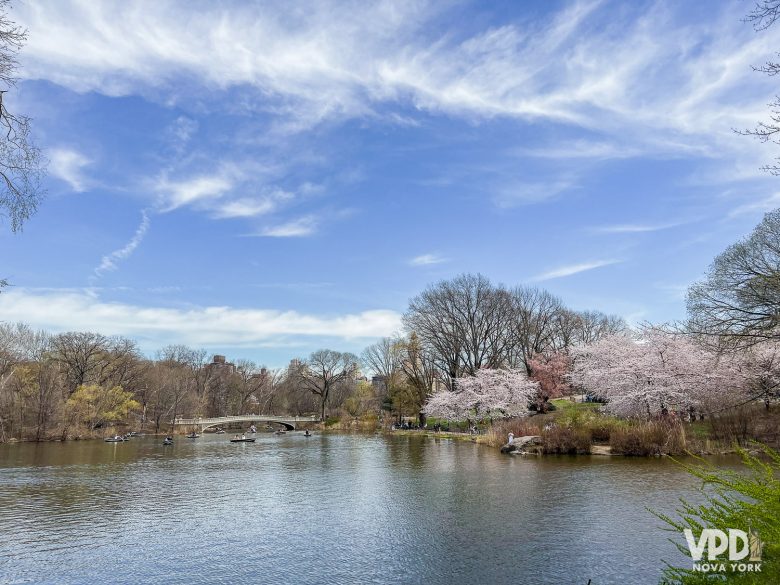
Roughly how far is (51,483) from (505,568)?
23.4 metres

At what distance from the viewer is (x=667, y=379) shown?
1423 inches

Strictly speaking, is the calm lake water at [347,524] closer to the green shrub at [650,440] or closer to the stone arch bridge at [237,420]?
the green shrub at [650,440]

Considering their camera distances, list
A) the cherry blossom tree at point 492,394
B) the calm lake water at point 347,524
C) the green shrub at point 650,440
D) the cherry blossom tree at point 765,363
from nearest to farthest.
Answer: the calm lake water at point 347,524 → the cherry blossom tree at point 765,363 → the green shrub at point 650,440 → the cherry blossom tree at point 492,394

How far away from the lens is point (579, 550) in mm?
12031

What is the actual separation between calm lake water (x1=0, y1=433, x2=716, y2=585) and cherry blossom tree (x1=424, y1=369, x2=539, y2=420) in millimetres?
24006

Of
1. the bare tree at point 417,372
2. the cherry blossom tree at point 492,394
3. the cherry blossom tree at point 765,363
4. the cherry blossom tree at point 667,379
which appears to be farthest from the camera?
the bare tree at point 417,372

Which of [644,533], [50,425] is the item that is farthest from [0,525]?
[50,425]

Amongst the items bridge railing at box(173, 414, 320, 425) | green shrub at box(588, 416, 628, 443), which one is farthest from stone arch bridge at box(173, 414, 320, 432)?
green shrub at box(588, 416, 628, 443)

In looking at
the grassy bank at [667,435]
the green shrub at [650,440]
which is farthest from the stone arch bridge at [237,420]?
the green shrub at [650,440]

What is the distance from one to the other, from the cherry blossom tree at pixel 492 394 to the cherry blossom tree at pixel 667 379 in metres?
10.3

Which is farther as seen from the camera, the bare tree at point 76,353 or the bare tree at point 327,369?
the bare tree at point 327,369

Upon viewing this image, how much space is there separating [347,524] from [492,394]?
1533 inches

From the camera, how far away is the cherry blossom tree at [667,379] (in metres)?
33.3

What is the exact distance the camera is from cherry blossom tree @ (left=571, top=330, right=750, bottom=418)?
3328 cm
